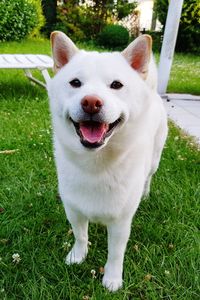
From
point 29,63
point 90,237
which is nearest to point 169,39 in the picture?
point 29,63

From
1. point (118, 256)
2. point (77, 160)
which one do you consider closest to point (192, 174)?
point (118, 256)

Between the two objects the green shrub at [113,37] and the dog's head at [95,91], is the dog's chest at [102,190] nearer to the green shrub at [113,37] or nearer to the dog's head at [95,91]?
the dog's head at [95,91]

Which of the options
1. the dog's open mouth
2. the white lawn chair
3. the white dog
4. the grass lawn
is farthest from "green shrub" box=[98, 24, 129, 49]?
the dog's open mouth

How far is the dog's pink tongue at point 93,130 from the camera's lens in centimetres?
157

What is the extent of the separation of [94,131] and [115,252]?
29.3 inches

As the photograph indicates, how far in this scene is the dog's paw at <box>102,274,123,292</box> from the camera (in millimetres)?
2002

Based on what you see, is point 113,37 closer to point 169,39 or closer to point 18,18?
point 18,18

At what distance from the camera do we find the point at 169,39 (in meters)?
5.91

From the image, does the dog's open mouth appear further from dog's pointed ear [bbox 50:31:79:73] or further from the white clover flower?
the white clover flower

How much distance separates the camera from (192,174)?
3195 millimetres

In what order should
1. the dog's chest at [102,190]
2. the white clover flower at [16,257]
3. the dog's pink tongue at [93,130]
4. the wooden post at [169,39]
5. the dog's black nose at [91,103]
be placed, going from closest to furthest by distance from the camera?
the dog's black nose at [91,103] → the dog's pink tongue at [93,130] → the dog's chest at [102,190] → the white clover flower at [16,257] → the wooden post at [169,39]

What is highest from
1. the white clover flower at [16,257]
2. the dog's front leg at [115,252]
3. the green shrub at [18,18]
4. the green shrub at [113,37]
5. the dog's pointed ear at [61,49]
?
the dog's pointed ear at [61,49]

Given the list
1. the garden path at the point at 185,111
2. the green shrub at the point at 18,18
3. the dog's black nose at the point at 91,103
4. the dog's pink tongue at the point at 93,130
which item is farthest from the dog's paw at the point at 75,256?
the green shrub at the point at 18,18

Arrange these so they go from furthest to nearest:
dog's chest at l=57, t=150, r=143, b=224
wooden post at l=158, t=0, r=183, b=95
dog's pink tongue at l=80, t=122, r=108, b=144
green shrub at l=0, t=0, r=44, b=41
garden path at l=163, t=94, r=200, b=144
Answer: green shrub at l=0, t=0, r=44, b=41, wooden post at l=158, t=0, r=183, b=95, garden path at l=163, t=94, r=200, b=144, dog's chest at l=57, t=150, r=143, b=224, dog's pink tongue at l=80, t=122, r=108, b=144
